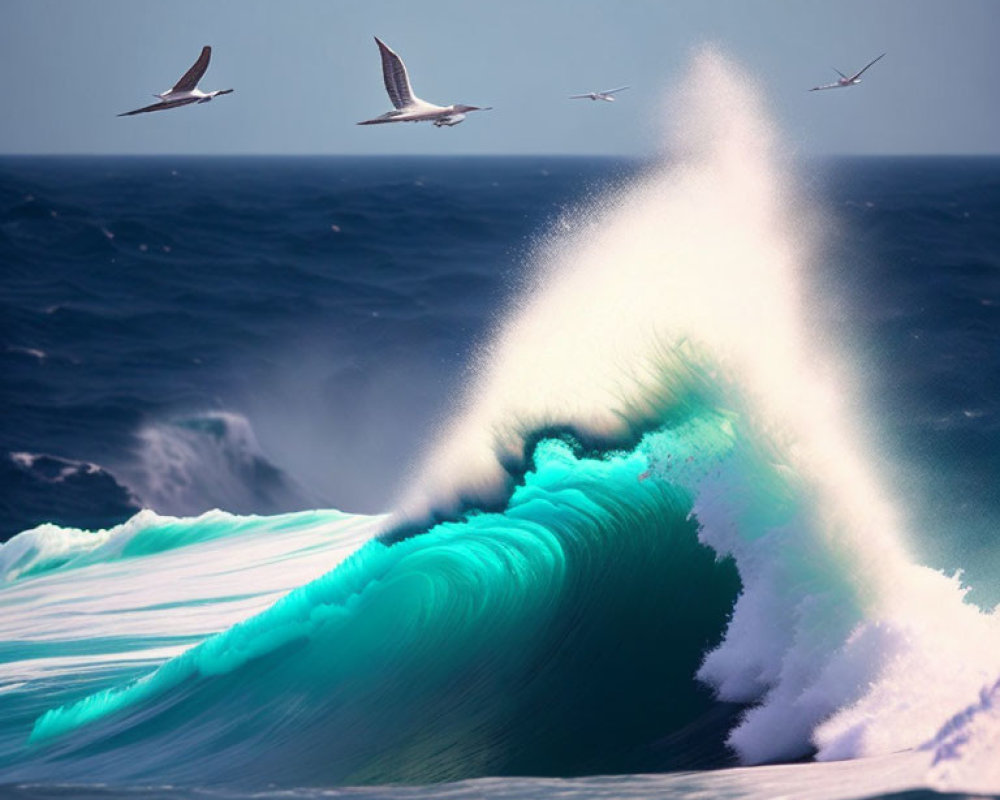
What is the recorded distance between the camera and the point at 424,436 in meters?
26.5

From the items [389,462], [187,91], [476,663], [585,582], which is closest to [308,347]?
[389,462]

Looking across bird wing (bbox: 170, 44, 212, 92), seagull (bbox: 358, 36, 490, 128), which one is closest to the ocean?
seagull (bbox: 358, 36, 490, 128)

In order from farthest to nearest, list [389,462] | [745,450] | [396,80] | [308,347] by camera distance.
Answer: [308,347]
[389,462]
[396,80]
[745,450]

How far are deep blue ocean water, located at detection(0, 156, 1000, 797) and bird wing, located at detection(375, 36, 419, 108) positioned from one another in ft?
9.00

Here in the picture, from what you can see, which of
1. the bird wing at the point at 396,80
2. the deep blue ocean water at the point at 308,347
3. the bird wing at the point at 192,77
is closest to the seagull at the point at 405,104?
the bird wing at the point at 396,80

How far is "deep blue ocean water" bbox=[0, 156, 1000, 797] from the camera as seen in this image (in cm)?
976

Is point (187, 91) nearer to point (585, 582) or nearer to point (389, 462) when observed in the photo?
point (585, 582)

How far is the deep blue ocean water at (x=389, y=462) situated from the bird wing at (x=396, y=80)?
2744 mm

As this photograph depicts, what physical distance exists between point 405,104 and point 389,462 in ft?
43.2

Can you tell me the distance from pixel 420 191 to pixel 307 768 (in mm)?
64743

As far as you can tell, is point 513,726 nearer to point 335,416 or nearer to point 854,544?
point 854,544

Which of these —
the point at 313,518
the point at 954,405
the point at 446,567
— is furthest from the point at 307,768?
the point at 954,405

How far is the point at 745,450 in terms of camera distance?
10445 millimetres

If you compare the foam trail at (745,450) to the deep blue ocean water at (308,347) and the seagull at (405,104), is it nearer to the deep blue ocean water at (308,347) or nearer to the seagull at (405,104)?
the seagull at (405,104)
